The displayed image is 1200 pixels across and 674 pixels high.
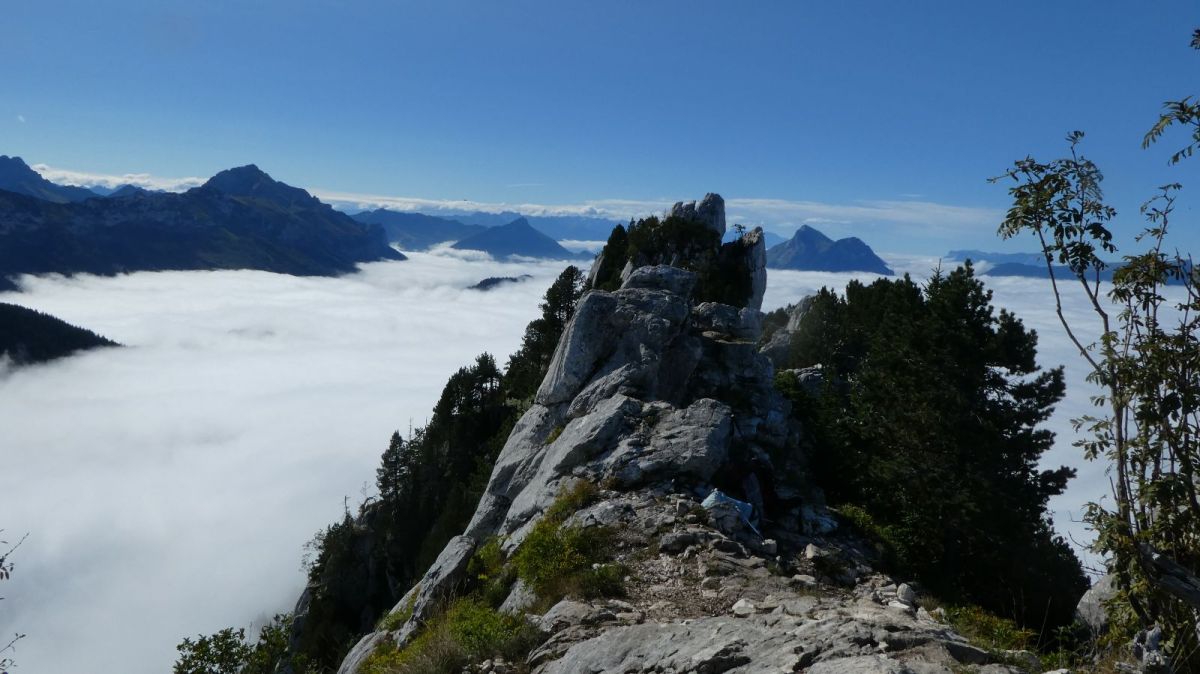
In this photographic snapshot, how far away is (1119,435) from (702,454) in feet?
38.6

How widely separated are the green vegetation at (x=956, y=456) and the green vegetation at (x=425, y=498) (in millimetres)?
25720

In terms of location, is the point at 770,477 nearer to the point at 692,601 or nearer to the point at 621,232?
the point at 692,601

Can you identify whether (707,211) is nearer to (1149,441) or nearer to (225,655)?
(225,655)

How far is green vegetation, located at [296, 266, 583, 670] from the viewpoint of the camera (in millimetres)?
53031

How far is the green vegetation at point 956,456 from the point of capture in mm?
23469

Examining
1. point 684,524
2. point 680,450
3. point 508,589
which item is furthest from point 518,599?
point 680,450

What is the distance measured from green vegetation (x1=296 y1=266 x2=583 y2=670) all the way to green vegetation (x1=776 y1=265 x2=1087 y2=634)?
25720 millimetres

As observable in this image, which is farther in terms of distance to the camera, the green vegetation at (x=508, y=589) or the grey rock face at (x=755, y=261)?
the grey rock face at (x=755, y=261)

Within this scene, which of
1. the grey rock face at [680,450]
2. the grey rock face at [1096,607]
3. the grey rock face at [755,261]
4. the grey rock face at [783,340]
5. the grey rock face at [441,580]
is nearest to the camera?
the grey rock face at [1096,607]

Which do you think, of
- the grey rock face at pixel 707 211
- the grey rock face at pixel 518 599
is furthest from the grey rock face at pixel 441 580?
the grey rock face at pixel 707 211

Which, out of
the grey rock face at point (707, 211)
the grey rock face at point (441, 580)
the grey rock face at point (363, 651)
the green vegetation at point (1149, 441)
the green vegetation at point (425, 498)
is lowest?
the green vegetation at point (425, 498)

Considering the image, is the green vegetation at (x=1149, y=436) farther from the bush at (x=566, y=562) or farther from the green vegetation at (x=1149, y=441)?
the bush at (x=566, y=562)

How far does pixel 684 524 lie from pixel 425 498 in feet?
170

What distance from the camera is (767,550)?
51.8 feet
